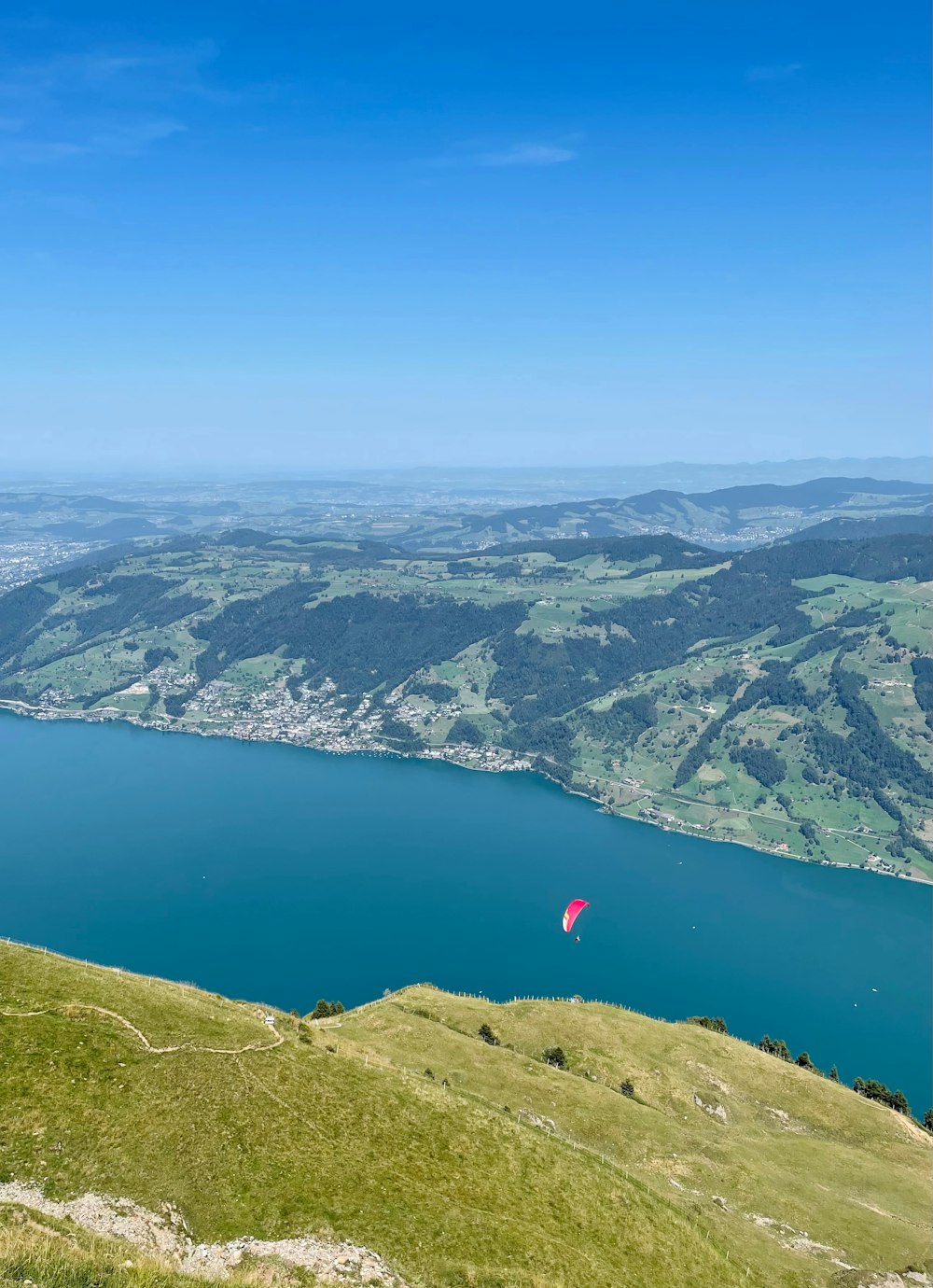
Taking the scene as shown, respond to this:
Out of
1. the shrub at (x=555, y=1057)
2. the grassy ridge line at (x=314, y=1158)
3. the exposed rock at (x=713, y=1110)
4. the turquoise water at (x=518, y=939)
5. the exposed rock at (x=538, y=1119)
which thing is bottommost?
the turquoise water at (x=518, y=939)

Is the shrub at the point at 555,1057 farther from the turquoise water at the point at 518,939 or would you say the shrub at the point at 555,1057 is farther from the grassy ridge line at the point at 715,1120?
the turquoise water at the point at 518,939

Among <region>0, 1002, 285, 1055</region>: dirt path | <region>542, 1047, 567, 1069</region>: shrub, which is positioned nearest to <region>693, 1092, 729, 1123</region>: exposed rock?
<region>542, 1047, 567, 1069</region>: shrub

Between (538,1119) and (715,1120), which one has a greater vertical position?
(538,1119)

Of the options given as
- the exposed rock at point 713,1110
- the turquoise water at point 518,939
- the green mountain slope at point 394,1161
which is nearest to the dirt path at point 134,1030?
the green mountain slope at point 394,1161

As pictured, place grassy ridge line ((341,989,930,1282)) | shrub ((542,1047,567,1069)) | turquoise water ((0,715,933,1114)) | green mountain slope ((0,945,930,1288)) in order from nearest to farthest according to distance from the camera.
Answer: green mountain slope ((0,945,930,1288)) < grassy ridge line ((341,989,930,1282)) < shrub ((542,1047,567,1069)) < turquoise water ((0,715,933,1114))

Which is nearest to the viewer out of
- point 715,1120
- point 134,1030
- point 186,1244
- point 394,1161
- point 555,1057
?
point 186,1244

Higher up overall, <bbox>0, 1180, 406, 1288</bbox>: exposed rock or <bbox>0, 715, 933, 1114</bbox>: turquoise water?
<bbox>0, 1180, 406, 1288</bbox>: exposed rock

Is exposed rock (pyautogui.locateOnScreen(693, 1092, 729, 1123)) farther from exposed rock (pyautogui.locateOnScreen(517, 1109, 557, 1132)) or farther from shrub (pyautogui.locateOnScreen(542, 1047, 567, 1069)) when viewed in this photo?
exposed rock (pyautogui.locateOnScreen(517, 1109, 557, 1132))

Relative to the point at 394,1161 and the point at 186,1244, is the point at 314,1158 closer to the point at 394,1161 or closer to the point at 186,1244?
the point at 394,1161

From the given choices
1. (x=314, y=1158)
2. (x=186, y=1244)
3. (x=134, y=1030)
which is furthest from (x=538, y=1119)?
(x=186, y=1244)
